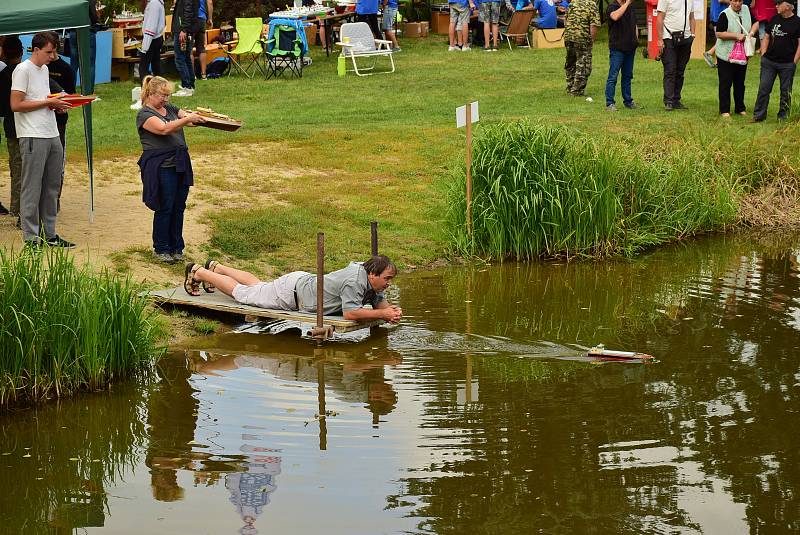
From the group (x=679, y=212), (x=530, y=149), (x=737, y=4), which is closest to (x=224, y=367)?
(x=530, y=149)

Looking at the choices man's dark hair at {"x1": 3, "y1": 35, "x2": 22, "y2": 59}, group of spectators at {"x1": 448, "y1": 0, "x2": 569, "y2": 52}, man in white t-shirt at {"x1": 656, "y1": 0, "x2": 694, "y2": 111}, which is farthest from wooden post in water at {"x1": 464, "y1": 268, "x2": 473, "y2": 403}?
group of spectators at {"x1": 448, "y1": 0, "x2": 569, "y2": 52}

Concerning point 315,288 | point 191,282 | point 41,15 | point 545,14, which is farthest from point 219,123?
point 545,14

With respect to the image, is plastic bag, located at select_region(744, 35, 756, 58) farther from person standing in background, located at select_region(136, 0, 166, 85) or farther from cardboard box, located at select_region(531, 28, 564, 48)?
person standing in background, located at select_region(136, 0, 166, 85)

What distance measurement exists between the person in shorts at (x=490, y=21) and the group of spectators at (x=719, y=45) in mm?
7024

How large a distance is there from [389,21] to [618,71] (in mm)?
8769

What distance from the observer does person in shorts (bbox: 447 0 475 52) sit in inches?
1033

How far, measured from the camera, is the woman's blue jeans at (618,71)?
18.7 metres

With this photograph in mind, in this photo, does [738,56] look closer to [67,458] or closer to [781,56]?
[781,56]

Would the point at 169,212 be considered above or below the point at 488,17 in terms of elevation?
below

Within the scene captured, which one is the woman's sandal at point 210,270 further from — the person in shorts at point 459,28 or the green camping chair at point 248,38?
the person in shorts at point 459,28

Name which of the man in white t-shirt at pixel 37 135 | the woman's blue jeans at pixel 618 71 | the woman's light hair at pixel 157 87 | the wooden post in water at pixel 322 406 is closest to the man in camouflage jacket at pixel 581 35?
the woman's blue jeans at pixel 618 71

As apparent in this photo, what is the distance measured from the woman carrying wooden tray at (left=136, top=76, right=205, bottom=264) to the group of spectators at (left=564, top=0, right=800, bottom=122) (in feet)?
30.2

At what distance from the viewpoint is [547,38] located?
27.4 metres

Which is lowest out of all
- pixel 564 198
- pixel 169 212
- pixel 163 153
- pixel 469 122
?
pixel 564 198
